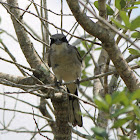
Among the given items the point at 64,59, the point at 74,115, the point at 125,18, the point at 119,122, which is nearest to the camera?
the point at 119,122

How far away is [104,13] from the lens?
2.70m

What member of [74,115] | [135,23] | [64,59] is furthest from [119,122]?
[64,59]

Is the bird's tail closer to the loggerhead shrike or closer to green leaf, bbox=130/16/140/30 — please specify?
the loggerhead shrike

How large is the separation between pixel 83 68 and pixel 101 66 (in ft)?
1.88

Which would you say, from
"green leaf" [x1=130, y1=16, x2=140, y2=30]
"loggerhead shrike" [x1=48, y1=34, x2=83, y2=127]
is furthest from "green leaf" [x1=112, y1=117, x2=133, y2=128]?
"loggerhead shrike" [x1=48, y1=34, x2=83, y2=127]

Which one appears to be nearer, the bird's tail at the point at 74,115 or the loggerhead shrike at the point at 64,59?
the bird's tail at the point at 74,115

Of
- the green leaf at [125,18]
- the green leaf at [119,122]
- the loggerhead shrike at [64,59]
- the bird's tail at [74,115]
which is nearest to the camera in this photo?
the green leaf at [119,122]

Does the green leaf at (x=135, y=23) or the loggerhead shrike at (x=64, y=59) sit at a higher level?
the loggerhead shrike at (x=64, y=59)

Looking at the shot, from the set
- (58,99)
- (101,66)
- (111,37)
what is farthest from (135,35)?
(101,66)

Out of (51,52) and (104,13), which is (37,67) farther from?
(104,13)

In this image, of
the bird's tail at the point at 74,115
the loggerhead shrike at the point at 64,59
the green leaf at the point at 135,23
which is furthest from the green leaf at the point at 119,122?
the loggerhead shrike at the point at 64,59

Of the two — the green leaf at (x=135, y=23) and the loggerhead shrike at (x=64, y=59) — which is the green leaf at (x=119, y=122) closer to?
the green leaf at (x=135, y=23)

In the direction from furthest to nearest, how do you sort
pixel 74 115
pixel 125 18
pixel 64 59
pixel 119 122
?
pixel 64 59 < pixel 74 115 < pixel 125 18 < pixel 119 122

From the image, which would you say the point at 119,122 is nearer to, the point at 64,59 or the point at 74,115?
the point at 74,115
